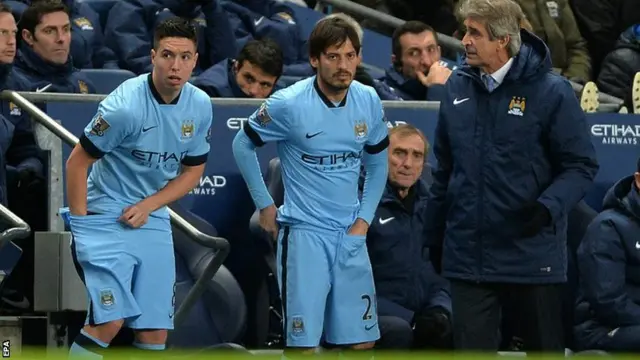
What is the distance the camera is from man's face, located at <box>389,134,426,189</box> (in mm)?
8727

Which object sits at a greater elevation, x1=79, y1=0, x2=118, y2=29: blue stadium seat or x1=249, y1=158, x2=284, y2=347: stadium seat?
x1=79, y1=0, x2=118, y2=29: blue stadium seat

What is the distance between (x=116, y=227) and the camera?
7.66m

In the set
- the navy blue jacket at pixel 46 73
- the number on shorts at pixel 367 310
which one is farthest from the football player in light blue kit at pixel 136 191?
the navy blue jacket at pixel 46 73

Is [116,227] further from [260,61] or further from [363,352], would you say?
[260,61]

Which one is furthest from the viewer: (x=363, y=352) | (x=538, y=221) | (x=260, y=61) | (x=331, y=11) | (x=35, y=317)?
(x=331, y=11)

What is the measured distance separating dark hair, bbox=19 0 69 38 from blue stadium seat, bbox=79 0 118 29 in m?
1.62

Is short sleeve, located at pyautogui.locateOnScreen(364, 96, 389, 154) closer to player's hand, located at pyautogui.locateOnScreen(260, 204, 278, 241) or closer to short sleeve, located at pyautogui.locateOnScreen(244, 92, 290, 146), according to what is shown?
short sleeve, located at pyautogui.locateOnScreen(244, 92, 290, 146)

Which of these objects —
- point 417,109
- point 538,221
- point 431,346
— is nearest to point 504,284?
point 538,221

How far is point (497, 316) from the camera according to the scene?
7.48 metres

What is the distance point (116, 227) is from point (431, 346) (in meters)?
1.99

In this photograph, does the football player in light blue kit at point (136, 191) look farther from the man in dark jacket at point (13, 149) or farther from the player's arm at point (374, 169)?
the man in dark jacket at point (13, 149)

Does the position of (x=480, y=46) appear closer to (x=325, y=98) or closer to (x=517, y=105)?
(x=517, y=105)

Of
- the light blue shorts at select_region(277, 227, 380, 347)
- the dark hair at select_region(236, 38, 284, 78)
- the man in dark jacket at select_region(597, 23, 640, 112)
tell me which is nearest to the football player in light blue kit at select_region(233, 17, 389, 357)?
the light blue shorts at select_region(277, 227, 380, 347)

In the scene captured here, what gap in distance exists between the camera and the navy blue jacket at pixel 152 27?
10.9 m
